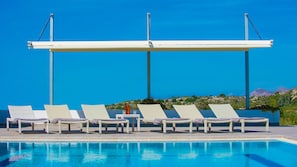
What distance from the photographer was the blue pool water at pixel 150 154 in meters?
8.02

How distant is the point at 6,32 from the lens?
2395 centimetres

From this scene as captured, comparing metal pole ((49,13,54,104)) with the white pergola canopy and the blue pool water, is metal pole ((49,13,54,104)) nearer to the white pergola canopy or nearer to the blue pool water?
the white pergola canopy

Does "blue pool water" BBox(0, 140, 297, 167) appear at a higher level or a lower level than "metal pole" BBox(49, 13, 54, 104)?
lower

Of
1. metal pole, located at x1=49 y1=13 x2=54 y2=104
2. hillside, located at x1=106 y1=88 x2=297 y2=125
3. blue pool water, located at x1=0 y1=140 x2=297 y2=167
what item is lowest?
blue pool water, located at x1=0 y1=140 x2=297 y2=167

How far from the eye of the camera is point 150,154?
9.17 metres

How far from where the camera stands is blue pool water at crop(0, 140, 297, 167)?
8016 mm

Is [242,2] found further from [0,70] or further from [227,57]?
[0,70]

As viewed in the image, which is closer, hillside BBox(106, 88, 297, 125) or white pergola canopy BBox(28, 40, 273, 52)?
white pergola canopy BBox(28, 40, 273, 52)

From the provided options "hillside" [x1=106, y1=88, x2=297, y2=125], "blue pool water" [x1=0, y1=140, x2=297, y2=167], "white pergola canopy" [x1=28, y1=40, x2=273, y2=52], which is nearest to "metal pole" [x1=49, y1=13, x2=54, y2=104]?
"white pergola canopy" [x1=28, y1=40, x2=273, y2=52]

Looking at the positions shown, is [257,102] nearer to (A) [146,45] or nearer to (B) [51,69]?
(A) [146,45]

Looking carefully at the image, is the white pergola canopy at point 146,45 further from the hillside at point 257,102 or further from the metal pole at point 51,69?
the hillside at point 257,102

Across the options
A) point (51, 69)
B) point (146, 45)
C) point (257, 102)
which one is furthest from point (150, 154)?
point (257, 102)

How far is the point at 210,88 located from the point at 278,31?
5488 mm

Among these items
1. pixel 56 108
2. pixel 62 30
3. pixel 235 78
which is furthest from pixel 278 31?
pixel 56 108
